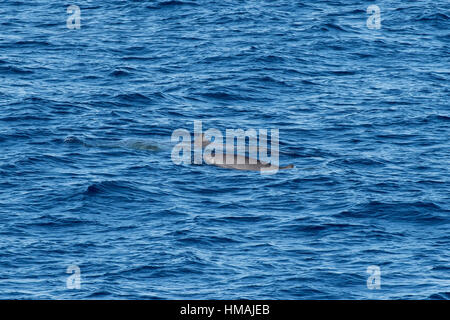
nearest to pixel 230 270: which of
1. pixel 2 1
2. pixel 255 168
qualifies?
pixel 255 168

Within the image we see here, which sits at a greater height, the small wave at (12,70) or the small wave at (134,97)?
the small wave at (12,70)

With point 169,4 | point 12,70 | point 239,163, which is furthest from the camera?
point 169,4

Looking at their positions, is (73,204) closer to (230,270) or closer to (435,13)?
(230,270)

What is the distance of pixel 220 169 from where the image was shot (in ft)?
112

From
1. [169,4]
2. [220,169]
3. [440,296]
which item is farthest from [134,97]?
[440,296]

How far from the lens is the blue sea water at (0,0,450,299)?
25.2m

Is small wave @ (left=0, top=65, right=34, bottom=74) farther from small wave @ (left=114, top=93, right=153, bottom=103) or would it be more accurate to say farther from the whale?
the whale

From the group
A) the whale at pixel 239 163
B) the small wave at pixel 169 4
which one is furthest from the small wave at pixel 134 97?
the small wave at pixel 169 4

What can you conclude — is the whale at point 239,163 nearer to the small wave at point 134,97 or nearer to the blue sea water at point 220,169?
the blue sea water at point 220,169

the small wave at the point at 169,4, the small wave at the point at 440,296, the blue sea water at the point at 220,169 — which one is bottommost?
the small wave at the point at 440,296

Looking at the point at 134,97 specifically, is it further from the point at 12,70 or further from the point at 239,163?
the point at 239,163

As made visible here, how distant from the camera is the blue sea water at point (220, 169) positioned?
25.2m

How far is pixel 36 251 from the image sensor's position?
2605cm

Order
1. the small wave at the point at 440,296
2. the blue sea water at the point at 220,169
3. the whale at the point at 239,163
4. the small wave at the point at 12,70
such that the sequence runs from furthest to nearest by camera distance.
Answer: the small wave at the point at 12,70
the whale at the point at 239,163
the blue sea water at the point at 220,169
the small wave at the point at 440,296
